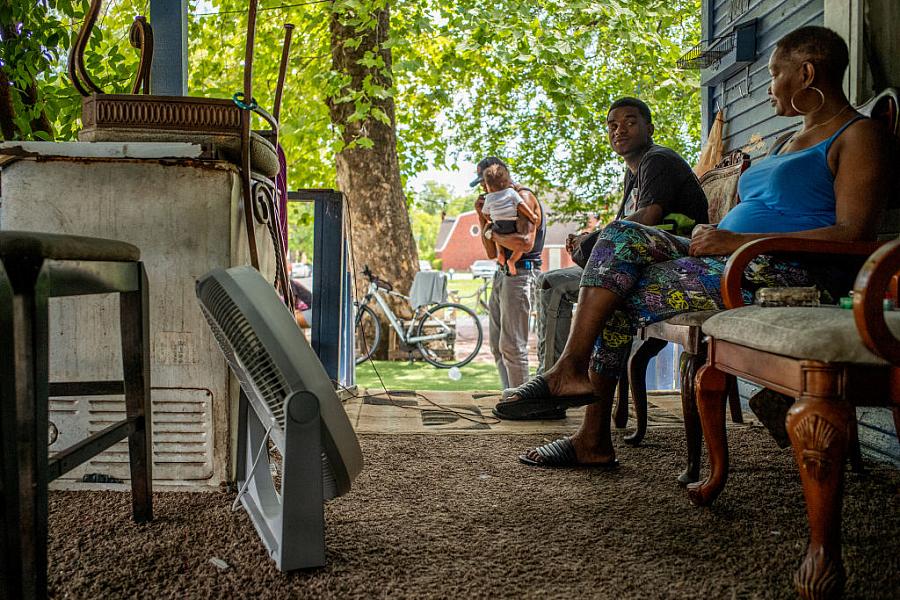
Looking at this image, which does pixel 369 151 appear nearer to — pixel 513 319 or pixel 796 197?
pixel 513 319

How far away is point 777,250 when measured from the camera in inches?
63.7

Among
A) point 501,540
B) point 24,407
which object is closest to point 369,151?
point 501,540

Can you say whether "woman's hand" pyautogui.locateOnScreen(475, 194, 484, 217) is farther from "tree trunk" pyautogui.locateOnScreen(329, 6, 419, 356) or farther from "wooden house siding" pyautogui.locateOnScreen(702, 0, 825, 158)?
"tree trunk" pyautogui.locateOnScreen(329, 6, 419, 356)

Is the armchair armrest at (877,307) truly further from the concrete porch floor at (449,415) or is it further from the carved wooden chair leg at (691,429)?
the concrete porch floor at (449,415)

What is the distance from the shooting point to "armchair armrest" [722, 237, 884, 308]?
5.30 ft

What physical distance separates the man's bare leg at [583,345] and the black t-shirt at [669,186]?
0.74 meters

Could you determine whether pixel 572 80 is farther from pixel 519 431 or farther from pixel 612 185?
pixel 519 431

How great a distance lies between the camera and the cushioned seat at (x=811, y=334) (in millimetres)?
1098

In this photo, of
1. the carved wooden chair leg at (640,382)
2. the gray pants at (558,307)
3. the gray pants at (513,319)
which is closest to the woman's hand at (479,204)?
the gray pants at (513,319)

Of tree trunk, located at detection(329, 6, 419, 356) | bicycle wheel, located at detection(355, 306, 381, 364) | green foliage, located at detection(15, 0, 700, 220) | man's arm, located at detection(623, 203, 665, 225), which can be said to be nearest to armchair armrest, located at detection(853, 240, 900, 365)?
man's arm, located at detection(623, 203, 665, 225)

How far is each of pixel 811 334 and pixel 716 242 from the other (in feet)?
2.47

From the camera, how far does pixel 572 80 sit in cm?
739

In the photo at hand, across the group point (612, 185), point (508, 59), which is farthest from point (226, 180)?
point (612, 185)

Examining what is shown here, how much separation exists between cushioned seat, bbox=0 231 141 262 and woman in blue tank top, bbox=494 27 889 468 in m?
1.14
